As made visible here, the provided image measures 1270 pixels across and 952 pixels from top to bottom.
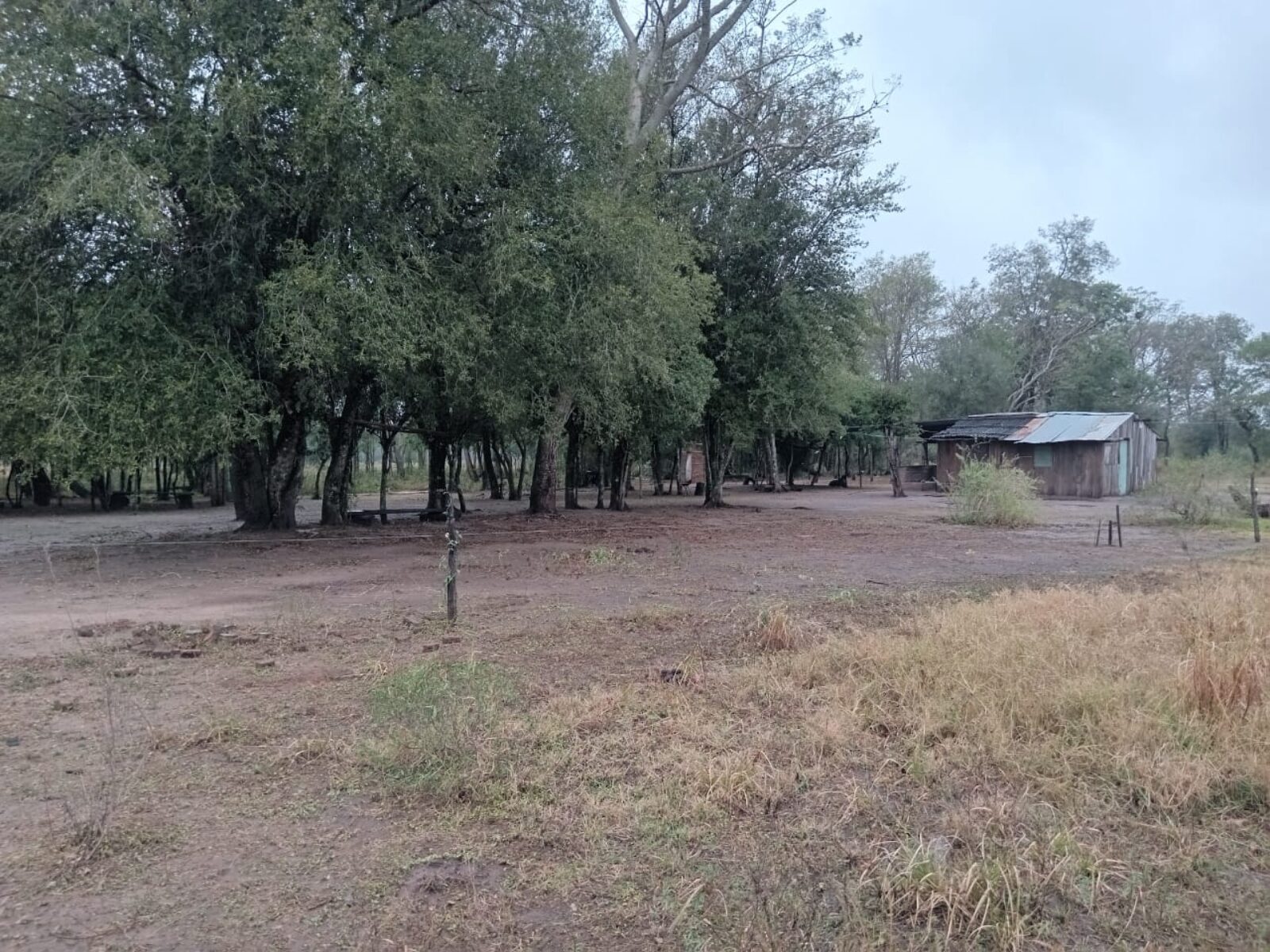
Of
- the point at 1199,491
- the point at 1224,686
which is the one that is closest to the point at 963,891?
the point at 1224,686

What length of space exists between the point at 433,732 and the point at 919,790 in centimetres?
229

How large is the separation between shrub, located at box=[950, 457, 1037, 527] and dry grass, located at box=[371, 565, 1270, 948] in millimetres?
13665

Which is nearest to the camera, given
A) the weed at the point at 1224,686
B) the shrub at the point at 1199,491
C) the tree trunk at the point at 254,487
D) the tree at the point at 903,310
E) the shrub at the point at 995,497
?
the weed at the point at 1224,686

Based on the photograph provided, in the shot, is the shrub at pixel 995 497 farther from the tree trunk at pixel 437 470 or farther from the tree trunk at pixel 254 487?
the tree trunk at pixel 254 487

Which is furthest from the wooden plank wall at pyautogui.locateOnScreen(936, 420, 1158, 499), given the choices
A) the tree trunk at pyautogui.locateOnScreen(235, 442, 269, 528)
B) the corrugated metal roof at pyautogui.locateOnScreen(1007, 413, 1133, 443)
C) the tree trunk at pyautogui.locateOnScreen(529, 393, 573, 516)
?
the tree trunk at pyautogui.locateOnScreen(235, 442, 269, 528)

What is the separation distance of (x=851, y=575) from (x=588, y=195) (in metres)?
7.19

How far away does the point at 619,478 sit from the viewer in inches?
1021

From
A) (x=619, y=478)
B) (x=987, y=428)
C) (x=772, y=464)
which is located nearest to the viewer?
(x=619, y=478)

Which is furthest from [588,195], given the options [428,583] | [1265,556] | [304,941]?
[304,941]

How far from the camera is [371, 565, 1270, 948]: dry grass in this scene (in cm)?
296

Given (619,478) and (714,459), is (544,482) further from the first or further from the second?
(714,459)

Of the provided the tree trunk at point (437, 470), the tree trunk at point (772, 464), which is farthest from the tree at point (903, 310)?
the tree trunk at point (437, 470)

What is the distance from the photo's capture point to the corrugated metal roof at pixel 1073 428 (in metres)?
31.8

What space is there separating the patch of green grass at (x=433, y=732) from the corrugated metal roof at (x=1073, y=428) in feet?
104
